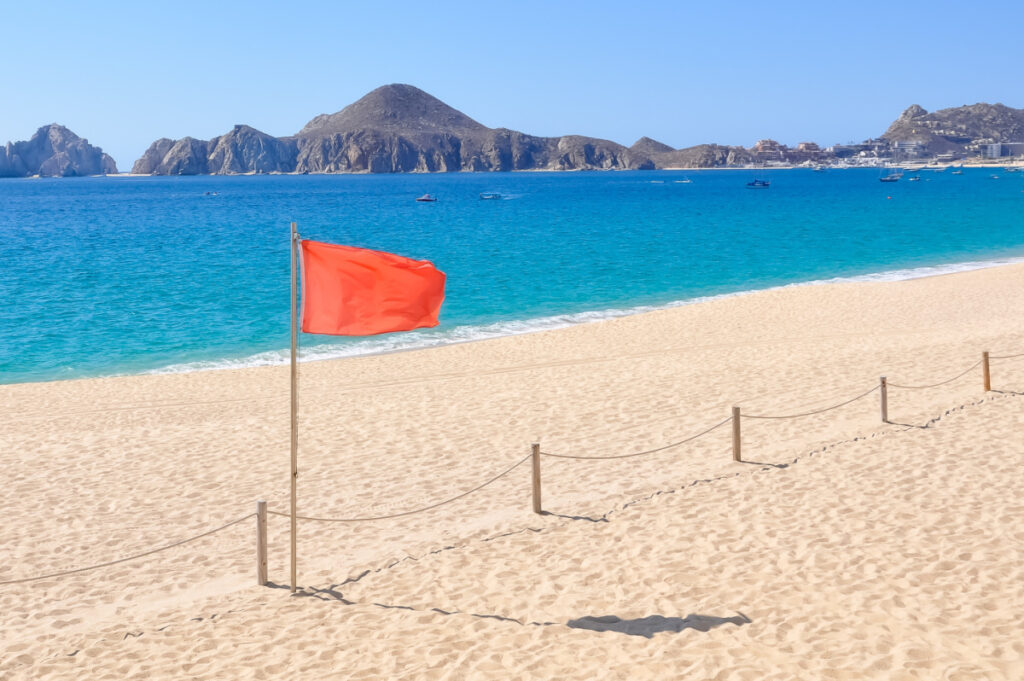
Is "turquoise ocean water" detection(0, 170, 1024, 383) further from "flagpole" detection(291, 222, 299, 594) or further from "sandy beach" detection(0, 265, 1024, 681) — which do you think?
"flagpole" detection(291, 222, 299, 594)

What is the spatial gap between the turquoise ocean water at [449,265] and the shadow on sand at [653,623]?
17.6 metres

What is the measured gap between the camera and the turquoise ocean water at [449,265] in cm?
2806

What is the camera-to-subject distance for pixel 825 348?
21984 millimetres

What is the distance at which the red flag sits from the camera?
27.9 ft

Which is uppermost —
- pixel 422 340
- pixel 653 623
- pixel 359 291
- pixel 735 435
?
pixel 359 291

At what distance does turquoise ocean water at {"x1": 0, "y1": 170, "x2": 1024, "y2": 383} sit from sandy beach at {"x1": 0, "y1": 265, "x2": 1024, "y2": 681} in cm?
748

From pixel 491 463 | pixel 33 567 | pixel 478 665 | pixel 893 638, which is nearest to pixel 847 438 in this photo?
pixel 491 463

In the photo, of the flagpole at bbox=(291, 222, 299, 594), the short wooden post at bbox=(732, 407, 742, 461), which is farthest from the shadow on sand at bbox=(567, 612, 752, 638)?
the short wooden post at bbox=(732, 407, 742, 461)

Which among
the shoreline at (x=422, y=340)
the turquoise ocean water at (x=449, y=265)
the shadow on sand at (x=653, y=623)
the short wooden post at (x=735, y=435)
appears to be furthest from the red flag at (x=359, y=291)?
the turquoise ocean water at (x=449, y=265)

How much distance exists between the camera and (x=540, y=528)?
36.1 ft

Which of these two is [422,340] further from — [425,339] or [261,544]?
[261,544]

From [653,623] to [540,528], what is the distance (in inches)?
113

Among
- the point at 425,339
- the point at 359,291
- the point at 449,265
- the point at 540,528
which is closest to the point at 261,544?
the point at 359,291

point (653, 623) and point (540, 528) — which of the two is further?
point (540, 528)
